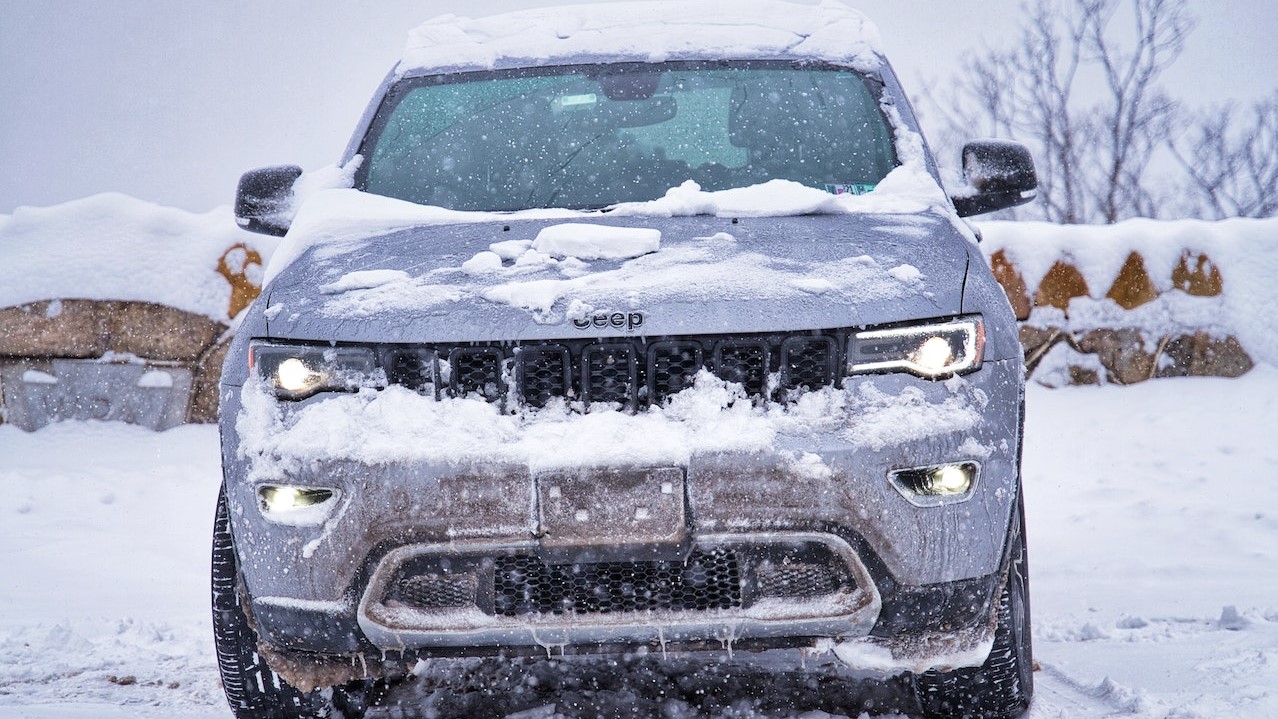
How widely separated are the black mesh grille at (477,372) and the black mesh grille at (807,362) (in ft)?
1.86

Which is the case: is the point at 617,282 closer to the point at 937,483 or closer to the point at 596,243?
the point at 596,243

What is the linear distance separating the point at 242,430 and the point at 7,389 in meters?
4.92

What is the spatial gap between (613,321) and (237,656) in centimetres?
118

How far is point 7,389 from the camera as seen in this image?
6.29m

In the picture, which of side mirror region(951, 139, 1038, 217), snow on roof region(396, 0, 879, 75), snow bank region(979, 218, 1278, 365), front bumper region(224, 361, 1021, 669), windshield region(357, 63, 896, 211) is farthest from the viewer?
snow bank region(979, 218, 1278, 365)

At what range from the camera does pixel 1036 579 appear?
4.21 meters

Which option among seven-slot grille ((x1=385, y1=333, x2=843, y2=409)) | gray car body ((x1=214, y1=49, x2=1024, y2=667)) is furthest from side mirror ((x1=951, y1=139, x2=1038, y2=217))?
seven-slot grille ((x1=385, y1=333, x2=843, y2=409))

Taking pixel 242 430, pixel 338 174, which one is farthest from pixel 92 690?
pixel 338 174

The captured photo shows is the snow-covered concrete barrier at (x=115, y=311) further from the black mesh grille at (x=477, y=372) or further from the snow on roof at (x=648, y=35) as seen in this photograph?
the black mesh grille at (x=477, y=372)

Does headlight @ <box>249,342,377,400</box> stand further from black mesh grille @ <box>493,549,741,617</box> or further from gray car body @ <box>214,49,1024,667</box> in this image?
black mesh grille @ <box>493,549,741,617</box>

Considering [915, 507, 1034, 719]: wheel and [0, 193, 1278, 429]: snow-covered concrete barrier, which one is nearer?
[915, 507, 1034, 719]: wheel

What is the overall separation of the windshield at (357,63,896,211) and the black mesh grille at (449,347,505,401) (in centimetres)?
97

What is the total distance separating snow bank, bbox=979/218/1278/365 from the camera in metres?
6.79

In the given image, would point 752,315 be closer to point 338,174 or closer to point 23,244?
point 338,174
